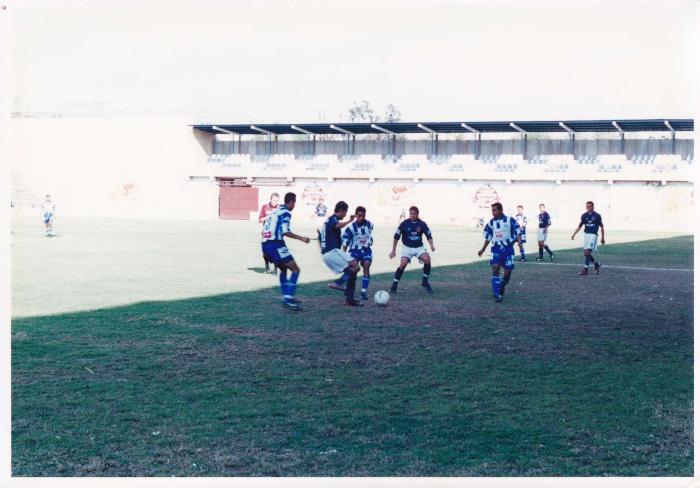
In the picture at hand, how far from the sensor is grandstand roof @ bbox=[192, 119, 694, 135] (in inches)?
2143

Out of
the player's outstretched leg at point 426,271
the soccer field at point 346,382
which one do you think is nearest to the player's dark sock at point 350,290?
the soccer field at point 346,382

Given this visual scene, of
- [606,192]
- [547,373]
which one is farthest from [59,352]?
[606,192]

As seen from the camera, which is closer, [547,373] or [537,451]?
[537,451]

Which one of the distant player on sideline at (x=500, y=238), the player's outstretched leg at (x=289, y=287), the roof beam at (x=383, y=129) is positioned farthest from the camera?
the roof beam at (x=383, y=129)

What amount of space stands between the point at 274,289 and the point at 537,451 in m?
10.7

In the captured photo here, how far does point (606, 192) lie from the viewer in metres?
56.2

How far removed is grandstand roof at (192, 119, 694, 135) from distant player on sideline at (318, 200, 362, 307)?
4293 centimetres

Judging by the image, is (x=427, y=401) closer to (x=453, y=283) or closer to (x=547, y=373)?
(x=547, y=373)

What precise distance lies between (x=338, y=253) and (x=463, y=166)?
46.6 metres

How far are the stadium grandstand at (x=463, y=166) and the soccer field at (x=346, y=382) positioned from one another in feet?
134

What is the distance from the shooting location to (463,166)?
6006 cm

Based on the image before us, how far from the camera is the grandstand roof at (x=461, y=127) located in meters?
54.4

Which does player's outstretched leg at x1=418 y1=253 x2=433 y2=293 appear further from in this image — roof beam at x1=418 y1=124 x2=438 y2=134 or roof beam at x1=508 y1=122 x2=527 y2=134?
roof beam at x1=418 y1=124 x2=438 y2=134

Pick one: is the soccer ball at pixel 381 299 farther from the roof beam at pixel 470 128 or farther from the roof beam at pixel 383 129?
the roof beam at pixel 383 129
